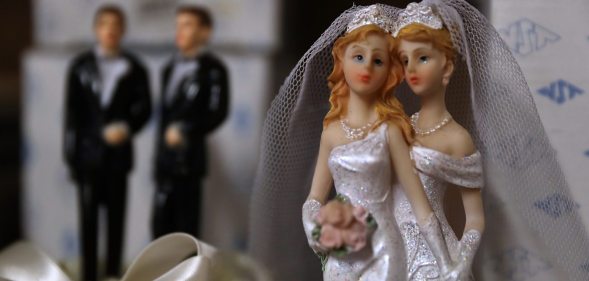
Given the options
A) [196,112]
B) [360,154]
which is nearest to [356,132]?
[360,154]

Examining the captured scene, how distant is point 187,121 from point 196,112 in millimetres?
18

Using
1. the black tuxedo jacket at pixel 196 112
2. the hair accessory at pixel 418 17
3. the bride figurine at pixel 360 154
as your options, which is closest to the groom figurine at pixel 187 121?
the black tuxedo jacket at pixel 196 112

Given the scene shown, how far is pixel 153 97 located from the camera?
1.16 metres

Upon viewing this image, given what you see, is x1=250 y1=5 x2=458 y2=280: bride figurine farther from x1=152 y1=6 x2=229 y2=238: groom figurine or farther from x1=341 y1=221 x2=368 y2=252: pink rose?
x1=152 y1=6 x2=229 y2=238: groom figurine

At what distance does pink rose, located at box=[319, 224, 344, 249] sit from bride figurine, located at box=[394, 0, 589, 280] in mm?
70

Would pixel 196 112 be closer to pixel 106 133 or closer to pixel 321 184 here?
pixel 106 133

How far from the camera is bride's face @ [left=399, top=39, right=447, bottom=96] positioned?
65 centimetres

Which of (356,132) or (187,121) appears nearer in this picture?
(356,132)

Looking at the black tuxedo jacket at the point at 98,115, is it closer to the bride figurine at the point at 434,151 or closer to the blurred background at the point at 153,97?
the blurred background at the point at 153,97

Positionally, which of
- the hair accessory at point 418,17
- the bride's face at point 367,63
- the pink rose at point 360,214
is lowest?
the pink rose at point 360,214

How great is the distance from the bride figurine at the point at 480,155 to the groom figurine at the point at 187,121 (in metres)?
0.41

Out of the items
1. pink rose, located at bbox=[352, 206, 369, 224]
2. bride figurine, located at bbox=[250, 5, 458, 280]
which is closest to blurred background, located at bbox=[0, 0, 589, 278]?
bride figurine, located at bbox=[250, 5, 458, 280]

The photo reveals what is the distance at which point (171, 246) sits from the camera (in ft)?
2.61

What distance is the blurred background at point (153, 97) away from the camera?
111cm
